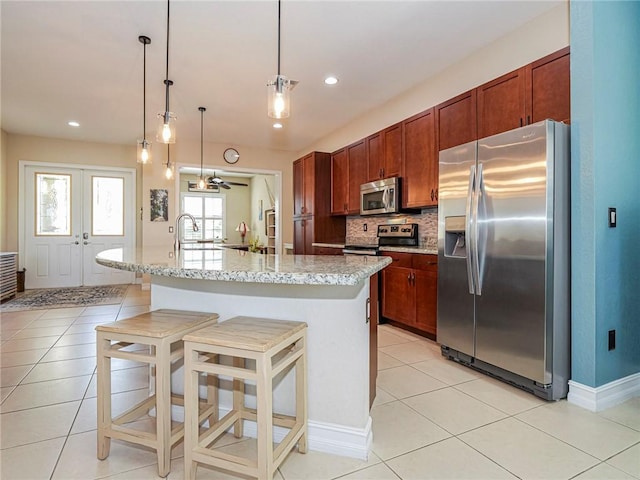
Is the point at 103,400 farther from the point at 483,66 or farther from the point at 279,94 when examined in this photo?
the point at 483,66

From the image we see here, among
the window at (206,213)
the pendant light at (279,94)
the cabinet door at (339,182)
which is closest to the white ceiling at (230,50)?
Answer: the cabinet door at (339,182)

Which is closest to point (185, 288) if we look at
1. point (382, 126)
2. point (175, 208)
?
point (382, 126)

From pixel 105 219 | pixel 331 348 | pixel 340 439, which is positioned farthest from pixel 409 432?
pixel 105 219

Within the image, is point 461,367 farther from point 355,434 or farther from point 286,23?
point 286,23

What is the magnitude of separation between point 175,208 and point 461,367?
208 inches

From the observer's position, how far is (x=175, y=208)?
618 cm

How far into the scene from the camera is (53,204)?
6383mm

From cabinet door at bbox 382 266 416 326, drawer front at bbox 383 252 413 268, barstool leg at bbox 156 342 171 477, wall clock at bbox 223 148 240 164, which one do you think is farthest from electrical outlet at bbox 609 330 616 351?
wall clock at bbox 223 148 240 164

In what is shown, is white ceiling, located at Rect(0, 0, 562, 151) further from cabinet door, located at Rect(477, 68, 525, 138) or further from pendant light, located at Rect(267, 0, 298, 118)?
pendant light, located at Rect(267, 0, 298, 118)

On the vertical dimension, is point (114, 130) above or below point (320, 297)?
above

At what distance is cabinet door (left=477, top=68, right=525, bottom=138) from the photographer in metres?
2.64

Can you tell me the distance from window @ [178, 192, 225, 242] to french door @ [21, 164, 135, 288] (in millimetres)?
3054

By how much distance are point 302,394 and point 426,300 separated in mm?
1996

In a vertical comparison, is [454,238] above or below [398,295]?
above
